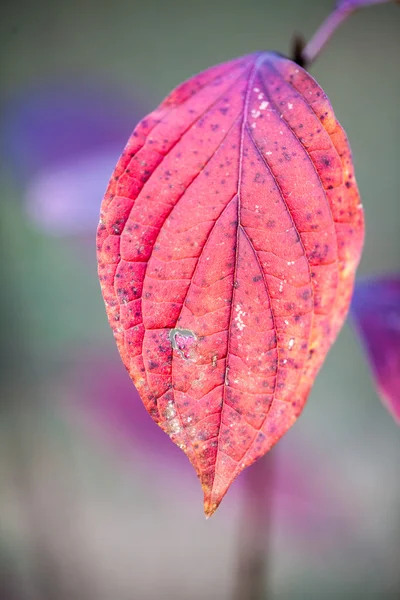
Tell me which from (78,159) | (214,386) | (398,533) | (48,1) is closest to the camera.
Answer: (214,386)

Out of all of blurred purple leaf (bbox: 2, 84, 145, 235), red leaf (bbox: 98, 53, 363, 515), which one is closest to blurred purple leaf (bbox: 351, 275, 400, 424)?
red leaf (bbox: 98, 53, 363, 515)

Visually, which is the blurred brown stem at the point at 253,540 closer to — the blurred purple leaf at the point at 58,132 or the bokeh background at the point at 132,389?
the bokeh background at the point at 132,389

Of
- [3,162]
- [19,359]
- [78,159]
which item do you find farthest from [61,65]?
[19,359]

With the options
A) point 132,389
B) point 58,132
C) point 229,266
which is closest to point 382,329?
point 229,266

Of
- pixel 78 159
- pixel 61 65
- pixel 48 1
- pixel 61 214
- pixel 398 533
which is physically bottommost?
pixel 398 533

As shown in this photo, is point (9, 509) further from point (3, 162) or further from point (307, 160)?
point (307, 160)

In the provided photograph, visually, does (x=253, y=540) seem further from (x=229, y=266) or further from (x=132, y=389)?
(x=229, y=266)
